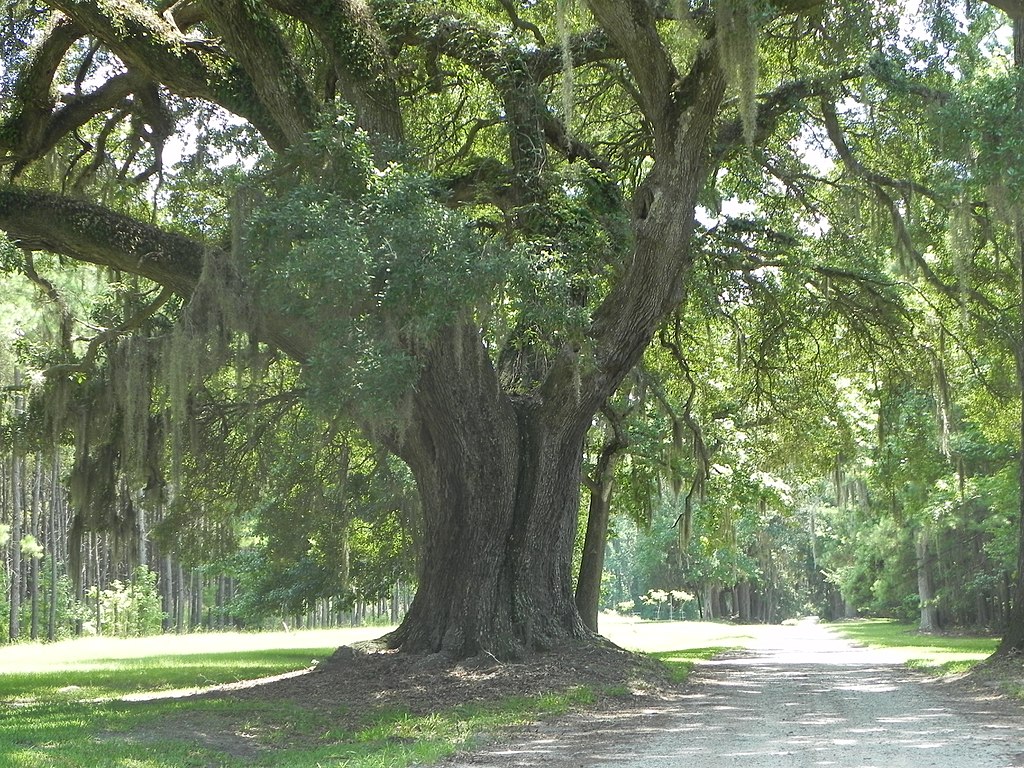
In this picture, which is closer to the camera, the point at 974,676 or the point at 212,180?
the point at 974,676

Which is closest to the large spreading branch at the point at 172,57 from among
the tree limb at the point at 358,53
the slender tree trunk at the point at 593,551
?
the tree limb at the point at 358,53

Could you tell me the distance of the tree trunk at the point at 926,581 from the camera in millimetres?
34531

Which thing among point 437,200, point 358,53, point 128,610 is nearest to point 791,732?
point 437,200

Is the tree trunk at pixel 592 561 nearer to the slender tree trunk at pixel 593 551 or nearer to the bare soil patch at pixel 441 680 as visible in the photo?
the slender tree trunk at pixel 593 551

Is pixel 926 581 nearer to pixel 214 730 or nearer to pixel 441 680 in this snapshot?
pixel 441 680

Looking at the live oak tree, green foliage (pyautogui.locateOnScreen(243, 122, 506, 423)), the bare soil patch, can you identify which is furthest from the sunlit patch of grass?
green foliage (pyautogui.locateOnScreen(243, 122, 506, 423))

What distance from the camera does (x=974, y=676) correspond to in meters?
12.1

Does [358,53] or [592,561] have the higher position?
[358,53]

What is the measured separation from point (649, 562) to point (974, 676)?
52.6 metres

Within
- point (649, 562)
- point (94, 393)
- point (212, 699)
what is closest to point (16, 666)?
point (94, 393)

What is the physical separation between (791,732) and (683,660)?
10.1m

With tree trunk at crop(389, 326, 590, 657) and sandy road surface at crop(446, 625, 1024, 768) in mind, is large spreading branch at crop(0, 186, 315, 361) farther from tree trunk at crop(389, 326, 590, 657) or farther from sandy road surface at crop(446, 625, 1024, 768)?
sandy road surface at crop(446, 625, 1024, 768)

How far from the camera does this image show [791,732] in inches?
308

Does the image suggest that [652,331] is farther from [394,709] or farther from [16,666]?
[16,666]
